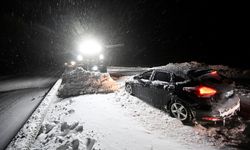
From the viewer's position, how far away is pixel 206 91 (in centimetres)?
604

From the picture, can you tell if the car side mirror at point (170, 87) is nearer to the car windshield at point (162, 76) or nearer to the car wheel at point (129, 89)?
the car windshield at point (162, 76)

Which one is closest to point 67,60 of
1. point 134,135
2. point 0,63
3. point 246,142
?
point 134,135

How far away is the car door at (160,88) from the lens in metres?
7.10

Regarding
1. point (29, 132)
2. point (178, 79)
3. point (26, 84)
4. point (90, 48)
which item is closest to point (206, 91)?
point (178, 79)

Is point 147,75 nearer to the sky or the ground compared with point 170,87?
nearer to the sky

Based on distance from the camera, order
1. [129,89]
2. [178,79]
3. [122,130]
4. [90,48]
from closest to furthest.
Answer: [122,130] < [178,79] < [129,89] < [90,48]

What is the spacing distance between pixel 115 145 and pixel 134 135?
68 cm

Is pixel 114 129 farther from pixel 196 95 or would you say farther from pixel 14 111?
pixel 14 111

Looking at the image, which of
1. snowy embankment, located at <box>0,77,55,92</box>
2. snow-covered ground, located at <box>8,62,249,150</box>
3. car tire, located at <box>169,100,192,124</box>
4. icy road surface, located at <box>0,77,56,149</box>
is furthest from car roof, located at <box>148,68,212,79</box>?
snowy embankment, located at <box>0,77,55,92</box>

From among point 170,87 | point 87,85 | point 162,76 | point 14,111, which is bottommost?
point 14,111

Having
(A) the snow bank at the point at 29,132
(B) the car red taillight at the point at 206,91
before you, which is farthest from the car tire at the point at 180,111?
(A) the snow bank at the point at 29,132

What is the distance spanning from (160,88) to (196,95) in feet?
4.70

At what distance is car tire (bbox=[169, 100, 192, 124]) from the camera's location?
636 cm

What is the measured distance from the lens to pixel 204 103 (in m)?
5.98
